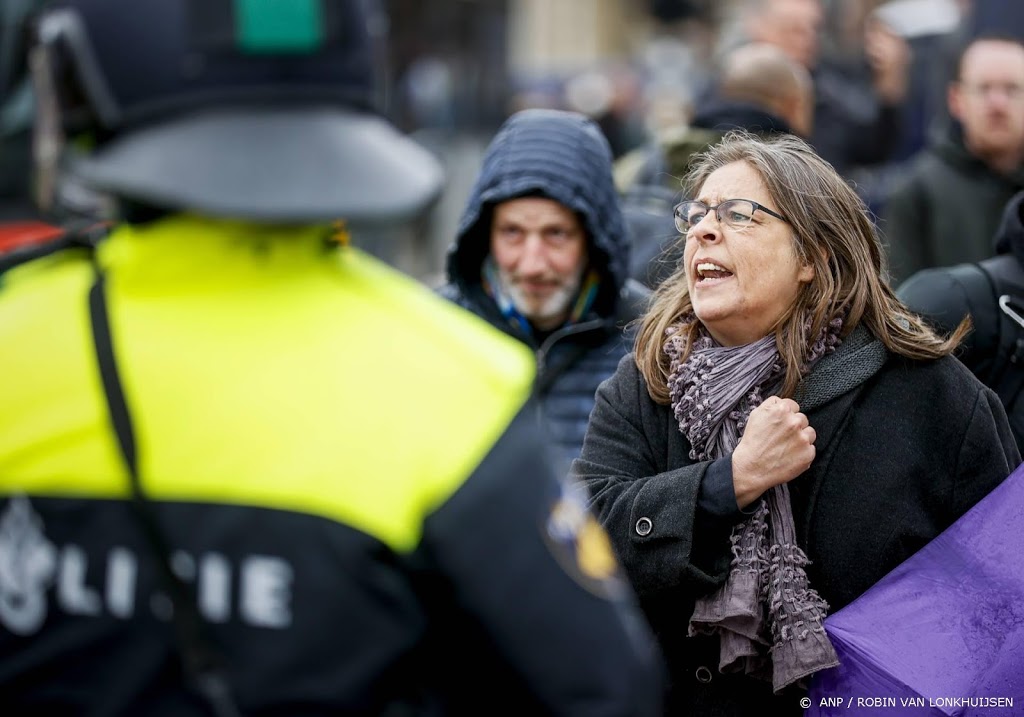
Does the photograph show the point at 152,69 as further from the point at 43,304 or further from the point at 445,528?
the point at 445,528

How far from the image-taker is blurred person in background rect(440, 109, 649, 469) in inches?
171

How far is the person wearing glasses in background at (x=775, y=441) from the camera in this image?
10.3 ft

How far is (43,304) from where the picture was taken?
6.11ft

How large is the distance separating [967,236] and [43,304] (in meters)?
4.74

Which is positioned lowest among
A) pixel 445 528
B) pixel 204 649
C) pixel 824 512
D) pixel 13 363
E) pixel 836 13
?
pixel 836 13

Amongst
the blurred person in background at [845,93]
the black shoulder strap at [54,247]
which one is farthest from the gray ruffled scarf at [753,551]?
the blurred person in background at [845,93]

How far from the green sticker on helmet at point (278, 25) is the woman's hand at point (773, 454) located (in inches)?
63.5

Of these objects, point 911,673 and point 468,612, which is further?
point 911,673

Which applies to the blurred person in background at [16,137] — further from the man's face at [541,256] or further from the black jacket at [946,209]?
the black jacket at [946,209]

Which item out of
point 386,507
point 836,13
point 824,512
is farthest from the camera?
point 836,13

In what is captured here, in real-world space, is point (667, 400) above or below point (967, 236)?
above

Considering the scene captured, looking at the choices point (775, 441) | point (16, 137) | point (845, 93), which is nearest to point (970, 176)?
point (845, 93)

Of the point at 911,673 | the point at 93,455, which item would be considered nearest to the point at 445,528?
the point at 93,455

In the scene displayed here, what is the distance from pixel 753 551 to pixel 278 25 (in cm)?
181
